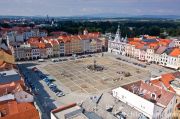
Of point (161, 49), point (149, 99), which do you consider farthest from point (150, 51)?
point (149, 99)

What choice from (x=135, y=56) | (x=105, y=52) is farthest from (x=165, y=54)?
(x=105, y=52)

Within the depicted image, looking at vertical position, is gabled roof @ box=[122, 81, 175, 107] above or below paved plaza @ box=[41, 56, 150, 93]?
above

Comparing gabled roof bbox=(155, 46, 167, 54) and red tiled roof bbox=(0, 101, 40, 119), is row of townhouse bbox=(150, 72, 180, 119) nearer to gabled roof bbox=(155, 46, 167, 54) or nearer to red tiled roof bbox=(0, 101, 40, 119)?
red tiled roof bbox=(0, 101, 40, 119)

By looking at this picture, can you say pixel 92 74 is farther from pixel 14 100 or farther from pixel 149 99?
pixel 14 100

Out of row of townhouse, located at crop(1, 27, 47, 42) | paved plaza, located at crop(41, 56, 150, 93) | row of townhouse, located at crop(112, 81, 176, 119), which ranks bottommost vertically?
paved plaza, located at crop(41, 56, 150, 93)

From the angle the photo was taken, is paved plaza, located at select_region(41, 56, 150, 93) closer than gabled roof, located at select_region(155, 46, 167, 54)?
Yes

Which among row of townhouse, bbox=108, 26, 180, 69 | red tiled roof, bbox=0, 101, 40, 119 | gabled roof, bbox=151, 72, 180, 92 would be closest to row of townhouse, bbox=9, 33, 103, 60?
row of townhouse, bbox=108, 26, 180, 69
